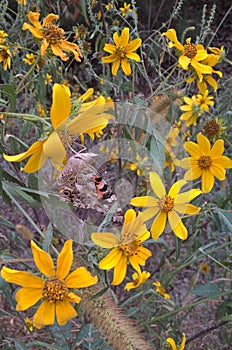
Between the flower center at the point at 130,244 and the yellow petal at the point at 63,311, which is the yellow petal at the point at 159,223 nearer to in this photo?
the flower center at the point at 130,244

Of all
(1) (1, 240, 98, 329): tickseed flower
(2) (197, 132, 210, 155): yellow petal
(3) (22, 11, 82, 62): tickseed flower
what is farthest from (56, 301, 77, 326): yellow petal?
(2) (197, 132, 210, 155): yellow petal

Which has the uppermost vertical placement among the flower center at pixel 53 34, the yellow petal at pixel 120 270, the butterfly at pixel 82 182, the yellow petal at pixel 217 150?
the flower center at pixel 53 34

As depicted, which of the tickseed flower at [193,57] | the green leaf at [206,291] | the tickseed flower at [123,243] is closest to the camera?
the tickseed flower at [123,243]

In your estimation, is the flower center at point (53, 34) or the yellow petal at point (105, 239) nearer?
the yellow petal at point (105, 239)

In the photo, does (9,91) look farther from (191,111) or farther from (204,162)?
(191,111)

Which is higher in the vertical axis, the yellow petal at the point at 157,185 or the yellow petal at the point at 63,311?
the yellow petal at the point at 157,185

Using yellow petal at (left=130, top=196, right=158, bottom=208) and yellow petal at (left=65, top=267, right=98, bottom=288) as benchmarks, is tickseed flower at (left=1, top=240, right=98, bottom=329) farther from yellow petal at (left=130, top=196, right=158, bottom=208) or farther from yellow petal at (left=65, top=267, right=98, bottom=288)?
yellow petal at (left=130, top=196, right=158, bottom=208)

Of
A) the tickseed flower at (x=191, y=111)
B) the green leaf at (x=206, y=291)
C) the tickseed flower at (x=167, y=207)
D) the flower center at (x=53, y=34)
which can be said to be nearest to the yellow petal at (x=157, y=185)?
the tickseed flower at (x=167, y=207)
